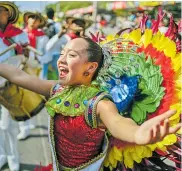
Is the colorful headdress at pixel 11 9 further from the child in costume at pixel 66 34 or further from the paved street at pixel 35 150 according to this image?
the child in costume at pixel 66 34

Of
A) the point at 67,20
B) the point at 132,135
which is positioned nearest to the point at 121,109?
the point at 132,135

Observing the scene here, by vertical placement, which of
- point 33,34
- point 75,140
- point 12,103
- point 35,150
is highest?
point 75,140

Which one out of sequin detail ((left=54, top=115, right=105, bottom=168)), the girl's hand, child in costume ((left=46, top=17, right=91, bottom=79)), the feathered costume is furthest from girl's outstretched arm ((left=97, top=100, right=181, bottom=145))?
child in costume ((left=46, top=17, right=91, bottom=79))

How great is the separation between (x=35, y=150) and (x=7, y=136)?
0.66 meters

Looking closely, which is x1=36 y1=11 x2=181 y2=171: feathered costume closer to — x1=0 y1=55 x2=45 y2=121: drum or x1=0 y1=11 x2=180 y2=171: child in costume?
x1=0 y1=11 x2=180 y2=171: child in costume

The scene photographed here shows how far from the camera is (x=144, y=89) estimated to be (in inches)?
78.3

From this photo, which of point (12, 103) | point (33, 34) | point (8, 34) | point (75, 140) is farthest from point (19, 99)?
point (33, 34)

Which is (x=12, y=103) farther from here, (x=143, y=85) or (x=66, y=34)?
(x=66, y=34)

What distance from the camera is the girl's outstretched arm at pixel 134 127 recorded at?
4.17 feet

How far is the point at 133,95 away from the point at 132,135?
1.96ft

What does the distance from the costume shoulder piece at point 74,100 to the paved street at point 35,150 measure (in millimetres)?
1506

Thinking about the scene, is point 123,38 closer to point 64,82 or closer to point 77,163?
point 64,82

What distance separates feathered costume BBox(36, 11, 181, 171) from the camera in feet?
6.39

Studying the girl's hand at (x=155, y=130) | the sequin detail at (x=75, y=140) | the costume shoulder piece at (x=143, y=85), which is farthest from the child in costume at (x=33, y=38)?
the girl's hand at (x=155, y=130)
